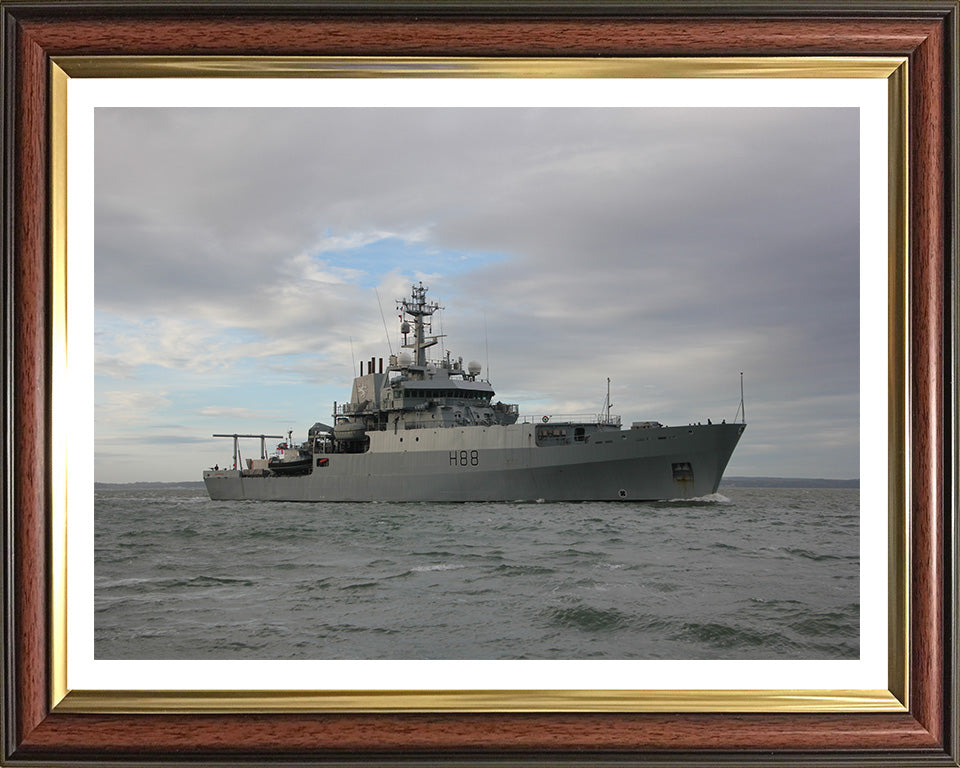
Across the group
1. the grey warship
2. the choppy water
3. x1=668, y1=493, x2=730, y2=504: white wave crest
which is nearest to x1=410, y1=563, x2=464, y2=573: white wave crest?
the choppy water

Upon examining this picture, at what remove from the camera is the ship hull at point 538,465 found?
667 inches

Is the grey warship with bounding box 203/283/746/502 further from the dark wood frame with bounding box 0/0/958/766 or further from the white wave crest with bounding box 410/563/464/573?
the dark wood frame with bounding box 0/0/958/766

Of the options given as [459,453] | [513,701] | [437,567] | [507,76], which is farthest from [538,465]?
[507,76]

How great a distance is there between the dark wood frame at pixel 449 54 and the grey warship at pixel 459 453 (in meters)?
12.5

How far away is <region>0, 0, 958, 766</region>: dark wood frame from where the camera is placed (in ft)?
6.06

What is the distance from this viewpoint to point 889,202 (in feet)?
6.38

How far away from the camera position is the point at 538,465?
17453 millimetres

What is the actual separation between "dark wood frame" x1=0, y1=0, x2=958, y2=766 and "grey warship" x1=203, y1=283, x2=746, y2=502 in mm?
12488

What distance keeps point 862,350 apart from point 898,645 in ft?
2.89

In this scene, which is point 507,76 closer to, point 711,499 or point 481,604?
point 481,604

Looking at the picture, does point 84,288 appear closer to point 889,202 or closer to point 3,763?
point 3,763

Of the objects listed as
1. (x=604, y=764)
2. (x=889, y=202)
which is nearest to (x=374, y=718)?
(x=604, y=764)

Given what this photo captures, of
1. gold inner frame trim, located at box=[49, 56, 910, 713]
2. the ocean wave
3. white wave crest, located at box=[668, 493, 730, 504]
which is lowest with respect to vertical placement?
white wave crest, located at box=[668, 493, 730, 504]

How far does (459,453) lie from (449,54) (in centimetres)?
1672
